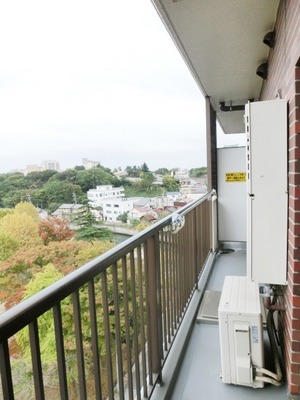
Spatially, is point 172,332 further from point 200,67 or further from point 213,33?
point 200,67

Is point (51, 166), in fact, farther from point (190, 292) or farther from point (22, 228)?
point (190, 292)

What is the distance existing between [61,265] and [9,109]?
542cm

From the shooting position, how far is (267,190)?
175 cm

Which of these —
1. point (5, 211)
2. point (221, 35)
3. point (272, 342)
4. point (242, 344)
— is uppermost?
point (221, 35)

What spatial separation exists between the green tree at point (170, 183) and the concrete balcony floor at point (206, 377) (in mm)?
2248

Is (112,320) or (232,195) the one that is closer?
(112,320)

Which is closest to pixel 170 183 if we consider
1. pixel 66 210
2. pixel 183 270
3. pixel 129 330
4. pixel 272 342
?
pixel 66 210

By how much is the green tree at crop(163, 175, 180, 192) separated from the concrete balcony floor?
225 cm

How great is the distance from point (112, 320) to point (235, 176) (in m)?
3.60

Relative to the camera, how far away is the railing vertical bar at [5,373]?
526mm

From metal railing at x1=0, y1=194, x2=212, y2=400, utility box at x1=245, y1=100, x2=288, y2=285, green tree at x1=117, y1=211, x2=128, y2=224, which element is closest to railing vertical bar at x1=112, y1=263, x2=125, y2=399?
metal railing at x1=0, y1=194, x2=212, y2=400

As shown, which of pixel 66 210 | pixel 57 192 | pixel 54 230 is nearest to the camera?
pixel 57 192

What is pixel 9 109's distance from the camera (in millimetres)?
7148

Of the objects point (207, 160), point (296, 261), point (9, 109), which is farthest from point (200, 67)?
point (9, 109)
